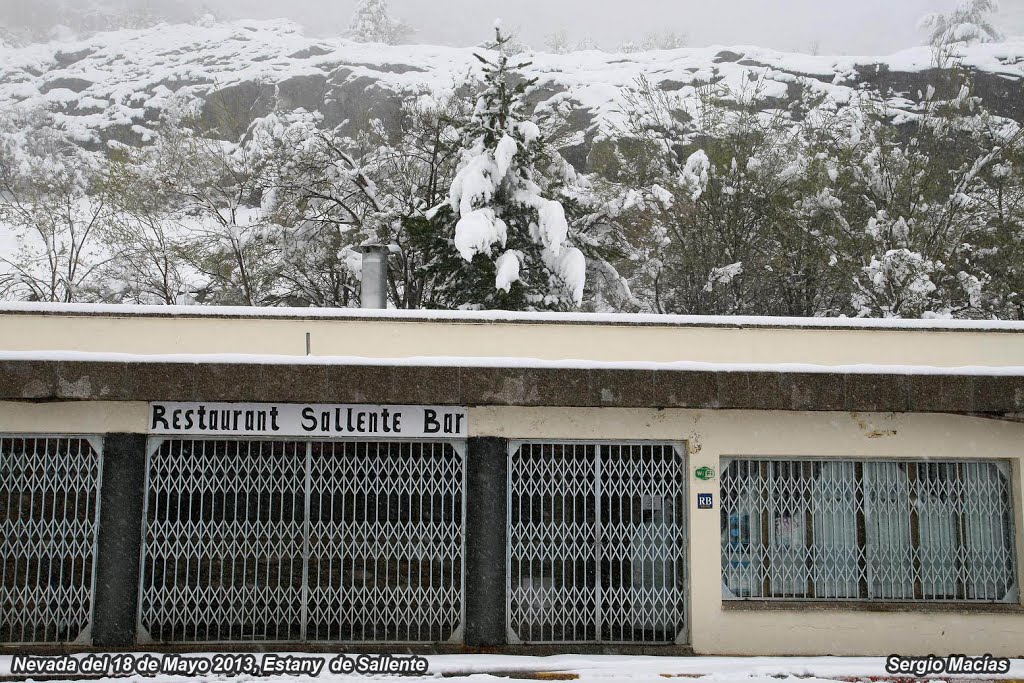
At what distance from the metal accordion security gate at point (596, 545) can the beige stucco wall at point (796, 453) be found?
24cm

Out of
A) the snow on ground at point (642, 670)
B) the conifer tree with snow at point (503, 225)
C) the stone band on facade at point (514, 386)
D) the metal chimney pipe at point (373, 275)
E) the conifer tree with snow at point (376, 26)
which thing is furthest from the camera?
the conifer tree with snow at point (376, 26)

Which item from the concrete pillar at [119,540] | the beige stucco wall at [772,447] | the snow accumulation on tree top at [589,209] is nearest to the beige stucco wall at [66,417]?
the beige stucco wall at [772,447]

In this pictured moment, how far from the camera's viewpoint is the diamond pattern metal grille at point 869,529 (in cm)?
962

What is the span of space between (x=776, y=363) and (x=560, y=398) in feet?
8.36

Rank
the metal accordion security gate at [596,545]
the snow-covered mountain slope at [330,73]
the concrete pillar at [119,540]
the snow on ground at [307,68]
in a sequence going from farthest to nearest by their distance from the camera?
the snow on ground at [307,68]
the snow-covered mountain slope at [330,73]
the metal accordion security gate at [596,545]
the concrete pillar at [119,540]

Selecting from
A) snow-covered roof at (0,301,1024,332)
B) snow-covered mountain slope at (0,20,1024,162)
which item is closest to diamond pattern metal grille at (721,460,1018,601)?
snow-covered roof at (0,301,1024,332)

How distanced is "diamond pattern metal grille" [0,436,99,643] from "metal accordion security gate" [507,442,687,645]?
15.1 feet

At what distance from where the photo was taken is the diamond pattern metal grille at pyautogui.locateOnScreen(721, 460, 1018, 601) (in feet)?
31.6

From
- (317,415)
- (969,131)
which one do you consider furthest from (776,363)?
(969,131)

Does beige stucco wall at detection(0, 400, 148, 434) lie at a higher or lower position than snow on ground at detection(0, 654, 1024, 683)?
higher

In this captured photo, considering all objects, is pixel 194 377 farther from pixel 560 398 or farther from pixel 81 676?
pixel 560 398

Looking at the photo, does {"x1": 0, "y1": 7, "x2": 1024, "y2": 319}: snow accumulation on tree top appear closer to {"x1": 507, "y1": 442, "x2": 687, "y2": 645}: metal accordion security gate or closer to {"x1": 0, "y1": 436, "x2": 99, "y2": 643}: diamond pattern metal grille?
{"x1": 507, "y1": 442, "x2": 687, "y2": 645}: metal accordion security gate

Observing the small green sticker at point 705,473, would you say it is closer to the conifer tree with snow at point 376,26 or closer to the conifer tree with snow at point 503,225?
the conifer tree with snow at point 503,225

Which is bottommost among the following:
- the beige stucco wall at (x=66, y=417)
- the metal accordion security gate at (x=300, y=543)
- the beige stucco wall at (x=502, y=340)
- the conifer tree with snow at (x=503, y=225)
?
the metal accordion security gate at (x=300, y=543)
